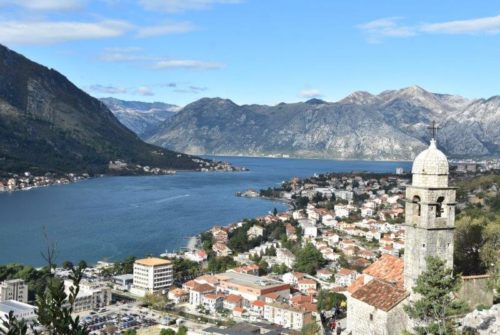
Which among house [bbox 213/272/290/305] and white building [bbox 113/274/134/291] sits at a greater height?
house [bbox 213/272/290/305]

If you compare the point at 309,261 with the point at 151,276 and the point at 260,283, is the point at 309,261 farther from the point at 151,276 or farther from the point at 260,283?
the point at 151,276

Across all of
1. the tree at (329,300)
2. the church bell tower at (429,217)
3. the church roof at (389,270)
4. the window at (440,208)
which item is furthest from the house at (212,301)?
the window at (440,208)

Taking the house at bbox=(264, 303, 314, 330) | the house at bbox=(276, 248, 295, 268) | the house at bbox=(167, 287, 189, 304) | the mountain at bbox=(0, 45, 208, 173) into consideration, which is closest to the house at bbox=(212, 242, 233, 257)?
the house at bbox=(276, 248, 295, 268)

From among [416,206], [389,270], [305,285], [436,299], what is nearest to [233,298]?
[305,285]

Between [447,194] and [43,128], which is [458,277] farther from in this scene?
[43,128]

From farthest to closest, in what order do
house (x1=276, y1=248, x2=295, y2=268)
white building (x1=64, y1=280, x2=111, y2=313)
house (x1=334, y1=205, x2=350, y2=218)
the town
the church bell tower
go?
house (x1=334, y1=205, x2=350, y2=218) < house (x1=276, y1=248, x2=295, y2=268) < white building (x1=64, y1=280, x2=111, y2=313) < the town < the church bell tower

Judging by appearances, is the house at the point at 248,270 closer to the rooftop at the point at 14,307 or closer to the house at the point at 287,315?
the house at the point at 287,315

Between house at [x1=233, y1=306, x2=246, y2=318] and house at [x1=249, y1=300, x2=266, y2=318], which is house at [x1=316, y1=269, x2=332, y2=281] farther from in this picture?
house at [x1=233, y1=306, x2=246, y2=318]
